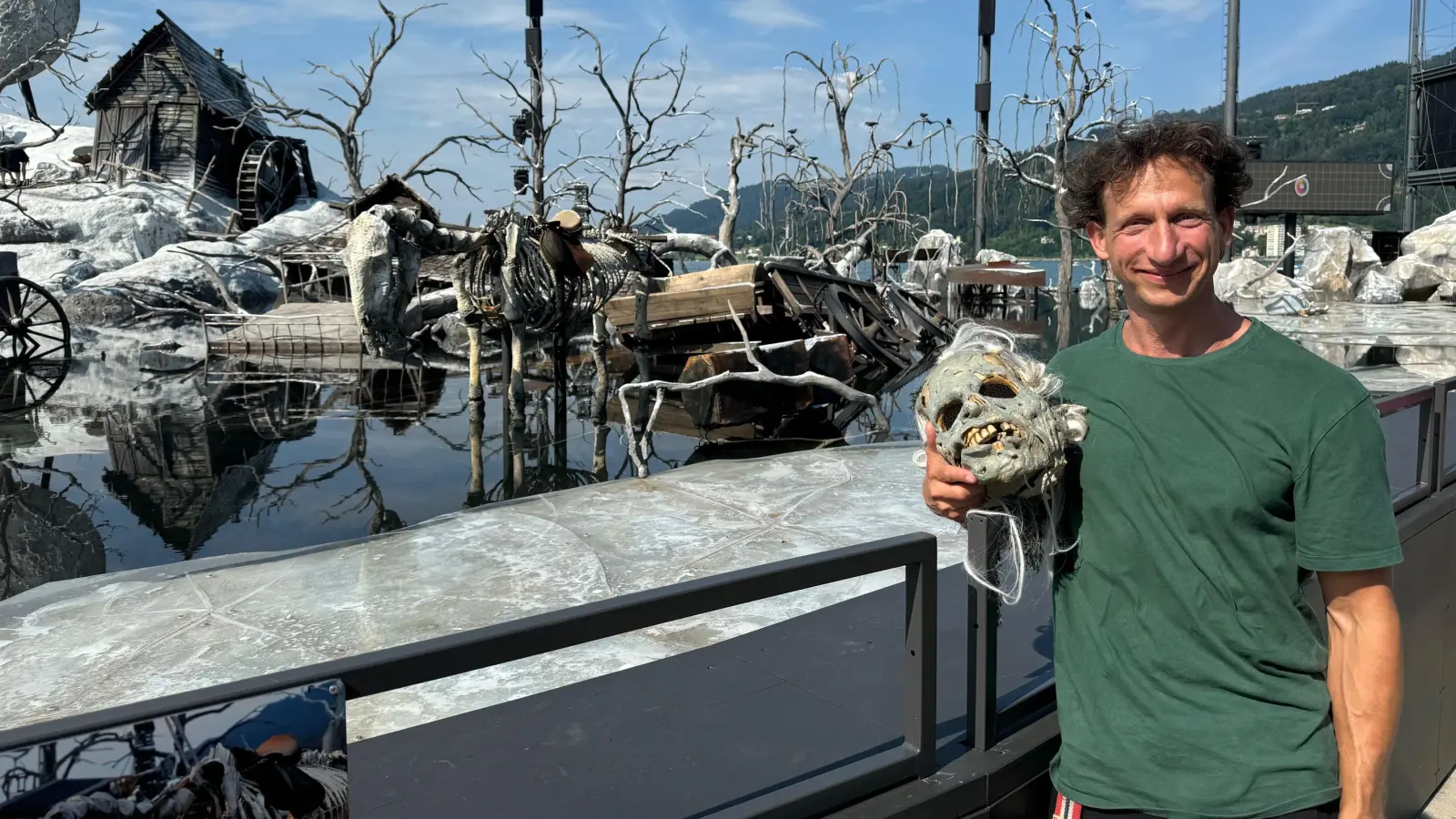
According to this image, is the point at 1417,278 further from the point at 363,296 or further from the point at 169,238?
the point at 169,238

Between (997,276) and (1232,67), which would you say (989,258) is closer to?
(997,276)

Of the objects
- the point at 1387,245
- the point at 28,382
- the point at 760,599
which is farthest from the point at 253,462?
the point at 1387,245

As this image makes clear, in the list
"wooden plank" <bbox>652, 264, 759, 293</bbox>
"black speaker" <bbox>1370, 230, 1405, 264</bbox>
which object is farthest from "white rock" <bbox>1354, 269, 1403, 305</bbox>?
"wooden plank" <bbox>652, 264, 759, 293</bbox>

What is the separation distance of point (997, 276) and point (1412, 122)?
85.9 feet

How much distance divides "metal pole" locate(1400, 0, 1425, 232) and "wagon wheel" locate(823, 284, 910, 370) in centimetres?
3486

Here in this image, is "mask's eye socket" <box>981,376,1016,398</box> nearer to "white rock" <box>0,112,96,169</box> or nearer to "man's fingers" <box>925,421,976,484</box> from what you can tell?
"man's fingers" <box>925,421,976,484</box>

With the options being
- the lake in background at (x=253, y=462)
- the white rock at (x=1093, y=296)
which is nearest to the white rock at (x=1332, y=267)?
the white rock at (x=1093, y=296)

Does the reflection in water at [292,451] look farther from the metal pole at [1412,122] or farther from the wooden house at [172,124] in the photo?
the metal pole at [1412,122]

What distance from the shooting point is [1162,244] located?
5.56 feet

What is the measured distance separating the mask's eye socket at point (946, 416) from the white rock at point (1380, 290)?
110ft

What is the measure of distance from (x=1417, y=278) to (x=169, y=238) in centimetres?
4014

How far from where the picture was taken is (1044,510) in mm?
1831

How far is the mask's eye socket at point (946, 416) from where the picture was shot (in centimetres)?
174

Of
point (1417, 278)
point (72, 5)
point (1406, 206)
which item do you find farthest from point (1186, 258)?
point (1406, 206)
